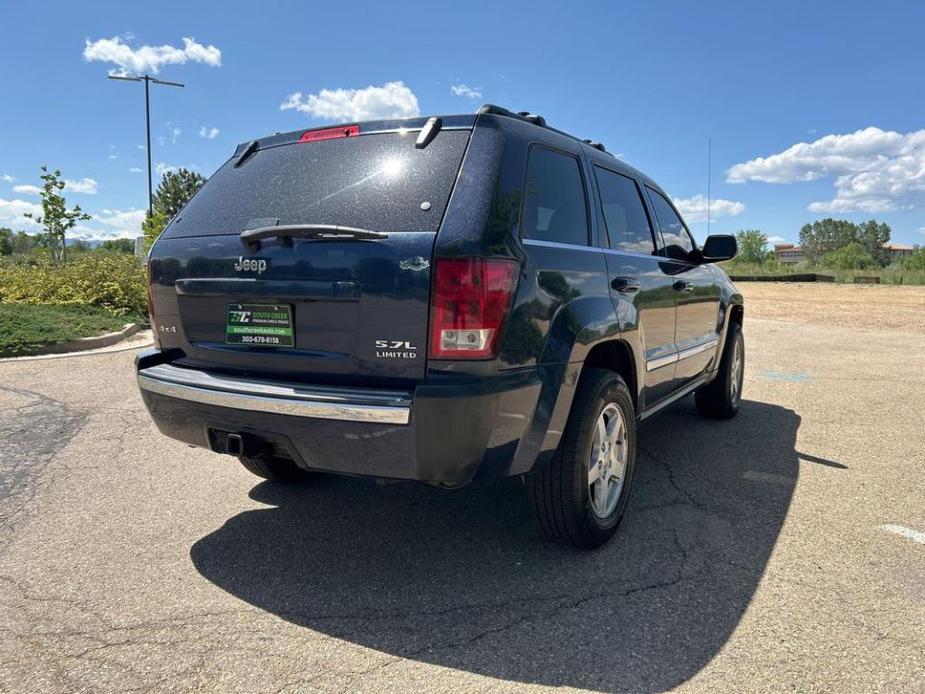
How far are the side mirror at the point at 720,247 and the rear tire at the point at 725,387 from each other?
1.09 metres

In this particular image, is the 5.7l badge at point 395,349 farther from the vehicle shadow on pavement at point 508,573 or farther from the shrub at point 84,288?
the shrub at point 84,288

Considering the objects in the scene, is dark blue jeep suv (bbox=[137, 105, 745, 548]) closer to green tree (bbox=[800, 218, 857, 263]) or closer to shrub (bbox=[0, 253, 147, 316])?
shrub (bbox=[0, 253, 147, 316])

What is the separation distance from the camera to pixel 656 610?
2650 millimetres

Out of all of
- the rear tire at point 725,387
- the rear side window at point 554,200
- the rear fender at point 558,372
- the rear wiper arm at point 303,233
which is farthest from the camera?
the rear tire at point 725,387

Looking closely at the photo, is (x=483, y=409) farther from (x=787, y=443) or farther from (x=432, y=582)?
(x=787, y=443)

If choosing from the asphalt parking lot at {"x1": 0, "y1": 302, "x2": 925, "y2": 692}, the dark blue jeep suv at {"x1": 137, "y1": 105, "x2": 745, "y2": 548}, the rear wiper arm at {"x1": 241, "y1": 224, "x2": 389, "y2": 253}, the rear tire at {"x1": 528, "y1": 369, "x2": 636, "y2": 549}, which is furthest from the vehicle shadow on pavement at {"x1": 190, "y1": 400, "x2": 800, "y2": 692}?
the rear wiper arm at {"x1": 241, "y1": 224, "x2": 389, "y2": 253}

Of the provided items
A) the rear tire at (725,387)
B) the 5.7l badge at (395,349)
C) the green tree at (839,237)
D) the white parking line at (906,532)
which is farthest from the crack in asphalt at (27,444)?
the green tree at (839,237)

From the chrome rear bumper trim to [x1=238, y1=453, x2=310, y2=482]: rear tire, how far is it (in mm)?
1027

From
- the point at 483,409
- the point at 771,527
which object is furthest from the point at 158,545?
the point at 771,527

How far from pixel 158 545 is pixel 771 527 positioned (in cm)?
301

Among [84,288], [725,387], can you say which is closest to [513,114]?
[725,387]

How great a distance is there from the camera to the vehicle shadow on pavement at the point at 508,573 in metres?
2.39

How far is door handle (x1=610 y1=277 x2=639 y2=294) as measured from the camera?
3.32 meters

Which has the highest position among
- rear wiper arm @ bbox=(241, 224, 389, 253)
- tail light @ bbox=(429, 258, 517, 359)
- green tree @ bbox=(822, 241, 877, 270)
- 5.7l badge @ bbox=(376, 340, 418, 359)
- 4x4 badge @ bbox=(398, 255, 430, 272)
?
green tree @ bbox=(822, 241, 877, 270)
